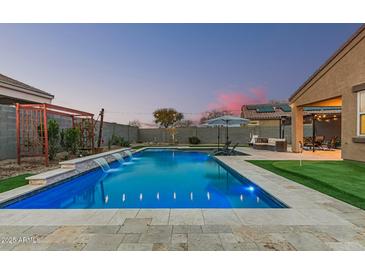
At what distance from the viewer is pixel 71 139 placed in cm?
1092

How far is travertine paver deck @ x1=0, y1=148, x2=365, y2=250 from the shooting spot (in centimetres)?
268

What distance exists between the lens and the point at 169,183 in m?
7.53

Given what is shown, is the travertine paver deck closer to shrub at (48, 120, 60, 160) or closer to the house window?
the house window

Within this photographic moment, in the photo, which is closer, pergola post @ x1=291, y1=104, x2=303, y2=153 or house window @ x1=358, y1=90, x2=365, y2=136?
house window @ x1=358, y1=90, x2=365, y2=136

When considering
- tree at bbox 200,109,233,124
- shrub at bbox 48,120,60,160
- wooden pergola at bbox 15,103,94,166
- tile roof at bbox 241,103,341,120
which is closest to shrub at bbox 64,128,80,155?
wooden pergola at bbox 15,103,94,166

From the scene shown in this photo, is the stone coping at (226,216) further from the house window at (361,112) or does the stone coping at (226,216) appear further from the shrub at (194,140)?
the shrub at (194,140)

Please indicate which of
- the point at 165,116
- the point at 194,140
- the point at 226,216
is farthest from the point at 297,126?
the point at 165,116

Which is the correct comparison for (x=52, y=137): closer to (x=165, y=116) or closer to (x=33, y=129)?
(x=33, y=129)

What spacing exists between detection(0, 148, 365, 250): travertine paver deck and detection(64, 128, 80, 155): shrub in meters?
7.40

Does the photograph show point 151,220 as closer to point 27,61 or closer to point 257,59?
point 27,61

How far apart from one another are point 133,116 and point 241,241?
30.4 meters

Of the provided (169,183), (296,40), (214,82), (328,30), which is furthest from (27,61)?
(328,30)
